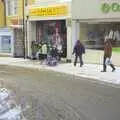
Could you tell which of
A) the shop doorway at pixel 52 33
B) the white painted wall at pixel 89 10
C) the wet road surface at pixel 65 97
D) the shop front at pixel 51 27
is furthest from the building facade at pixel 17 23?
the wet road surface at pixel 65 97

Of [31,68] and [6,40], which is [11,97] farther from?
[6,40]

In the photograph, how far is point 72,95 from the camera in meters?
16.4

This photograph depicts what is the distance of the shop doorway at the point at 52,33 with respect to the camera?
32.8 m

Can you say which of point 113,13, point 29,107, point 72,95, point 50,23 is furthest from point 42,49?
point 29,107

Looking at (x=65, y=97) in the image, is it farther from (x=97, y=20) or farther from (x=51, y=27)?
(x=51, y=27)

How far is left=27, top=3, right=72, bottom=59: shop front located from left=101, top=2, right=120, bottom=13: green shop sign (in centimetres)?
345

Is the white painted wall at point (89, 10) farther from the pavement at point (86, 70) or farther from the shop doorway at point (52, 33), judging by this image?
the pavement at point (86, 70)

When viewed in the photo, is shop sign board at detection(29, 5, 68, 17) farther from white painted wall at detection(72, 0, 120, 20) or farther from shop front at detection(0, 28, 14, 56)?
shop front at detection(0, 28, 14, 56)

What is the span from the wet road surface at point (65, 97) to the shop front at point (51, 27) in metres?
7.95

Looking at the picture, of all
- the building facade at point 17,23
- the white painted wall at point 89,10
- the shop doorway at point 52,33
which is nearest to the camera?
the white painted wall at point 89,10

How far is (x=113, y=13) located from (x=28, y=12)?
32.1ft

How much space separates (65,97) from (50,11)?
1811 centimetres

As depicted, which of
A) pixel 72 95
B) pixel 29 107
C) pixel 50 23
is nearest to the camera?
pixel 29 107

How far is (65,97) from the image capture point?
15.9 meters
